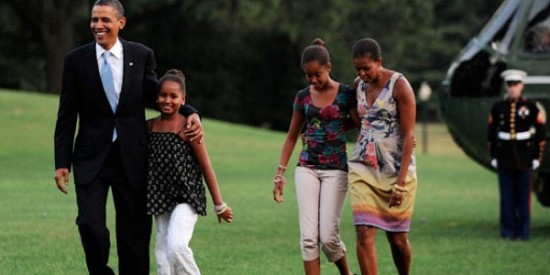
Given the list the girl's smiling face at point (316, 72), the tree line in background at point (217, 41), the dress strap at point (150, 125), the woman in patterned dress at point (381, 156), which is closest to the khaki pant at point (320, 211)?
the woman in patterned dress at point (381, 156)

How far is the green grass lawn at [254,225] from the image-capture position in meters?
12.5

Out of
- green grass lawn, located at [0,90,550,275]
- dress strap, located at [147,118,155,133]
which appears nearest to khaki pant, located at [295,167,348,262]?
dress strap, located at [147,118,155,133]

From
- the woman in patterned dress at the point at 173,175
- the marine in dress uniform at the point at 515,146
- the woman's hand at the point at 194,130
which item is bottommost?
the marine in dress uniform at the point at 515,146

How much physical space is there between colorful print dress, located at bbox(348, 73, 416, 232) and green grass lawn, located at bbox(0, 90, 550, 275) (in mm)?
2329

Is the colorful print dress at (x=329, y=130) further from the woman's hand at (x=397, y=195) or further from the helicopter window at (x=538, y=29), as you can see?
the helicopter window at (x=538, y=29)

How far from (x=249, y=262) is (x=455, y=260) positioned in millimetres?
1954

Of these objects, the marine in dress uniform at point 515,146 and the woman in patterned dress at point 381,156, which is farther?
the marine in dress uniform at point 515,146

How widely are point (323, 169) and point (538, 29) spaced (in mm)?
7760

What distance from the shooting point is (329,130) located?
9797 mm

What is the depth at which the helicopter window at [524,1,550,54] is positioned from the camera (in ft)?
55.3

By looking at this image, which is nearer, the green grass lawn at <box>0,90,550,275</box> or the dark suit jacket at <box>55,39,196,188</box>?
the dark suit jacket at <box>55,39,196,188</box>

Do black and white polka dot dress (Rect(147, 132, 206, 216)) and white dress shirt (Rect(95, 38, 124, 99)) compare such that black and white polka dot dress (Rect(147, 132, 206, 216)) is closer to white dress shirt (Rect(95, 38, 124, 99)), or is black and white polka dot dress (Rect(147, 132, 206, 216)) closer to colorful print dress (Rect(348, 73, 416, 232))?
white dress shirt (Rect(95, 38, 124, 99))

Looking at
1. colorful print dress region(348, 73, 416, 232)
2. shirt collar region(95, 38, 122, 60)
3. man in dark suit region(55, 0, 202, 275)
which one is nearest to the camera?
man in dark suit region(55, 0, 202, 275)

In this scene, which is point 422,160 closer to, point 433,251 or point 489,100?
point 489,100
